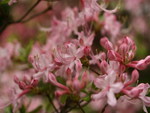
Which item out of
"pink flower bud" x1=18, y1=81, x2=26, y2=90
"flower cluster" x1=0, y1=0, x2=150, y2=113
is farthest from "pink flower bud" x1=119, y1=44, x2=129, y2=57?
"pink flower bud" x1=18, y1=81, x2=26, y2=90

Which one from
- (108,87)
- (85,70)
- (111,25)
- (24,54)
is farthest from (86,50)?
(24,54)

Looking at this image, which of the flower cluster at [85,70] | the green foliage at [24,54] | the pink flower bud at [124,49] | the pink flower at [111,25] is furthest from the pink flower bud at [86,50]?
the green foliage at [24,54]

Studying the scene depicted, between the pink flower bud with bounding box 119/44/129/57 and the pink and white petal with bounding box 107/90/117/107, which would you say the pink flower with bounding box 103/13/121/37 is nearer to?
the pink flower bud with bounding box 119/44/129/57

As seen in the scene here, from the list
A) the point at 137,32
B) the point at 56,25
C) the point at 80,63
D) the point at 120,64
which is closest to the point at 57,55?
the point at 80,63

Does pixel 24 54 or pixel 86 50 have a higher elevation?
pixel 86 50

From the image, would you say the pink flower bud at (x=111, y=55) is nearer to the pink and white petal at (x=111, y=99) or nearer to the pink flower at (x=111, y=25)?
the pink and white petal at (x=111, y=99)

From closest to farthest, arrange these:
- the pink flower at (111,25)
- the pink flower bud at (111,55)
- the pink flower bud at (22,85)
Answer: the pink flower bud at (111,55)
the pink flower bud at (22,85)
the pink flower at (111,25)

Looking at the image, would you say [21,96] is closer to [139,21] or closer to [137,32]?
[137,32]

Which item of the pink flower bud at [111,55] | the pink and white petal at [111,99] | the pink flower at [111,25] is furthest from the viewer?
the pink flower at [111,25]

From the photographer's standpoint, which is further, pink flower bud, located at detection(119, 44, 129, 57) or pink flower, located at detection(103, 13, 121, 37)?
pink flower, located at detection(103, 13, 121, 37)

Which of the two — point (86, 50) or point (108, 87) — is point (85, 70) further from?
point (108, 87)

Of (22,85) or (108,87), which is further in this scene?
(22,85)
